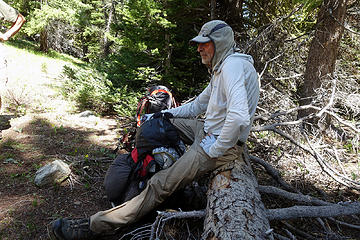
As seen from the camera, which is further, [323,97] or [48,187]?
[323,97]

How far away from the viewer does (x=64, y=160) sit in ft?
13.3

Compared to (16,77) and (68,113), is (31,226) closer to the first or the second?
(68,113)

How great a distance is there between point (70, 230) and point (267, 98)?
188 inches

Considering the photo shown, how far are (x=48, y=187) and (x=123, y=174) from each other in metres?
1.33

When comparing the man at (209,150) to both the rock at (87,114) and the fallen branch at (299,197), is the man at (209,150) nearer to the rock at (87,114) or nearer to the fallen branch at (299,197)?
the fallen branch at (299,197)

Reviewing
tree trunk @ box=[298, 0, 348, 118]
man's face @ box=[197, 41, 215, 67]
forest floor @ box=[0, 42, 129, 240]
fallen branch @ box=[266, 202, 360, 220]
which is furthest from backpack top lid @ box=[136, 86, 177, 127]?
fallen branch @ box=[266, 202, 360, 220]

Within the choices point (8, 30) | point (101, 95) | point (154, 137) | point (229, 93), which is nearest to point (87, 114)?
point (101, 95)

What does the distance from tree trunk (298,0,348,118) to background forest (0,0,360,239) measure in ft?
0.07

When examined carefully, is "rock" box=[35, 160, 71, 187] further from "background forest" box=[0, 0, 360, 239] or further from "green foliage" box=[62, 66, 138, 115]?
"green foliage" box=[62, 66, 138, 115]

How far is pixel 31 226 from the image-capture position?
2627 millimetres

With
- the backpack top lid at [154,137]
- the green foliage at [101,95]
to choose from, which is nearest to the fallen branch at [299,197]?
the backpack top lid at [154,137]

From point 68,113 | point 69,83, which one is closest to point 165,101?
point 68,113

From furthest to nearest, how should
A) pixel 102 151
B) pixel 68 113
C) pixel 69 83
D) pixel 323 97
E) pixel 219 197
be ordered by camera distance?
pixel 69 83
pixel 68 113
pixel 102 151
pixel 323 97
pixel 219 197

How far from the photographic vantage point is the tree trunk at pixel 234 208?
5.94 feet
